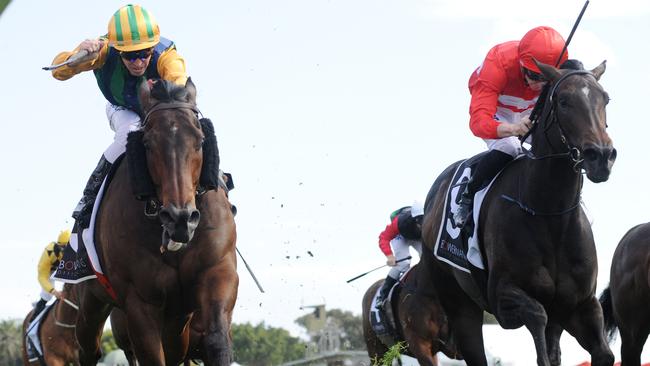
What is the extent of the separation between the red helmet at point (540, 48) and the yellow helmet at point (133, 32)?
2.62 metres

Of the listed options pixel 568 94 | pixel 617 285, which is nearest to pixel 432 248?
pixel 568 94

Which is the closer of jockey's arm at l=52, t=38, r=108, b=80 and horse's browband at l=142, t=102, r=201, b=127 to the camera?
horse's browband at l=142, t=102, r=201, b=127

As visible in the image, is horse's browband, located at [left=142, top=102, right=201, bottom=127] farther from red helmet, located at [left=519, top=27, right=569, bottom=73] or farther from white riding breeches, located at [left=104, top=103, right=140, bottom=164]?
red helmet, located at [left=519, top=27, right=569, bottom=73]

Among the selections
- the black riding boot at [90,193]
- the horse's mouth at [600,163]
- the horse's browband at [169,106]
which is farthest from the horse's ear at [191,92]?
the horse's mouth at [600,163]

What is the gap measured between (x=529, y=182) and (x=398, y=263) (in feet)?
29.8

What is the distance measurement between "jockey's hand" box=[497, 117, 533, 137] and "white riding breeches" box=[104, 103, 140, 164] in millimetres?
2579

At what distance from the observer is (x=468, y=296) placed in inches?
406

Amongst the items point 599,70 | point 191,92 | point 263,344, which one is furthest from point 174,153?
point 263,344

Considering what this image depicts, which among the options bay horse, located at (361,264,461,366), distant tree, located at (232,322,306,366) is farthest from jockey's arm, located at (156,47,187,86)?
distant tree, located at (232,322,306,366)

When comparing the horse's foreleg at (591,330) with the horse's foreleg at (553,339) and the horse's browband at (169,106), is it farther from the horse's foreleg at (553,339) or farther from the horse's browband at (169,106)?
the horse's browband at (169,106)

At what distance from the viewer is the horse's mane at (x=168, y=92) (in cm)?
848

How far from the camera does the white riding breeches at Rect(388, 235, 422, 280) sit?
17.9m

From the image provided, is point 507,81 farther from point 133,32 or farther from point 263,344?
point 263,344

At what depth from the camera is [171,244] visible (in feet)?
27.3
